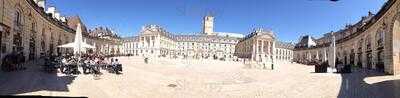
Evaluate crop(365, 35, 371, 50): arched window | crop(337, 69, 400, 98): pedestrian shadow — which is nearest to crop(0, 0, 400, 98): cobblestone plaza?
crop(337, 69, 400, 98): pedestrian shadow

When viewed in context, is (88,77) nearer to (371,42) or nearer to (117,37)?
(117,37)

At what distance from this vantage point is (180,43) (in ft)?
57.0

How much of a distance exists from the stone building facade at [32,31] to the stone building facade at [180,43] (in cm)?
131

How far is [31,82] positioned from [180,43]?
5.94m

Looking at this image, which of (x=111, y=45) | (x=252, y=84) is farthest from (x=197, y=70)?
(x=111, y=45)

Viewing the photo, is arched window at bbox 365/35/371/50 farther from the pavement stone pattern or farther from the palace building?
the pavement stone pattern

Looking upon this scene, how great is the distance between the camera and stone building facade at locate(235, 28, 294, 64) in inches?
707

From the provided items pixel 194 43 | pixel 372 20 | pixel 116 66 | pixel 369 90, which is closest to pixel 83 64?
pixel 116 66

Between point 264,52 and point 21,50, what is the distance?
11.4m

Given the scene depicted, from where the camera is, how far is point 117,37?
15148 mm

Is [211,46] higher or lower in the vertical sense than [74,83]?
higher

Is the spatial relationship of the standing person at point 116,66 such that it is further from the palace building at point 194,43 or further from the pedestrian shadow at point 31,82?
the pedestrian shadow at point 31,82

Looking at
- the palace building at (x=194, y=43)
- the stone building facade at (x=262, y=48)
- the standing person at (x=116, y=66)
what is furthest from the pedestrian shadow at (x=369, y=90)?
the standing person at (x=116, y=66)

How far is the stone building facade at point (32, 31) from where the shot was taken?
16.0 m
